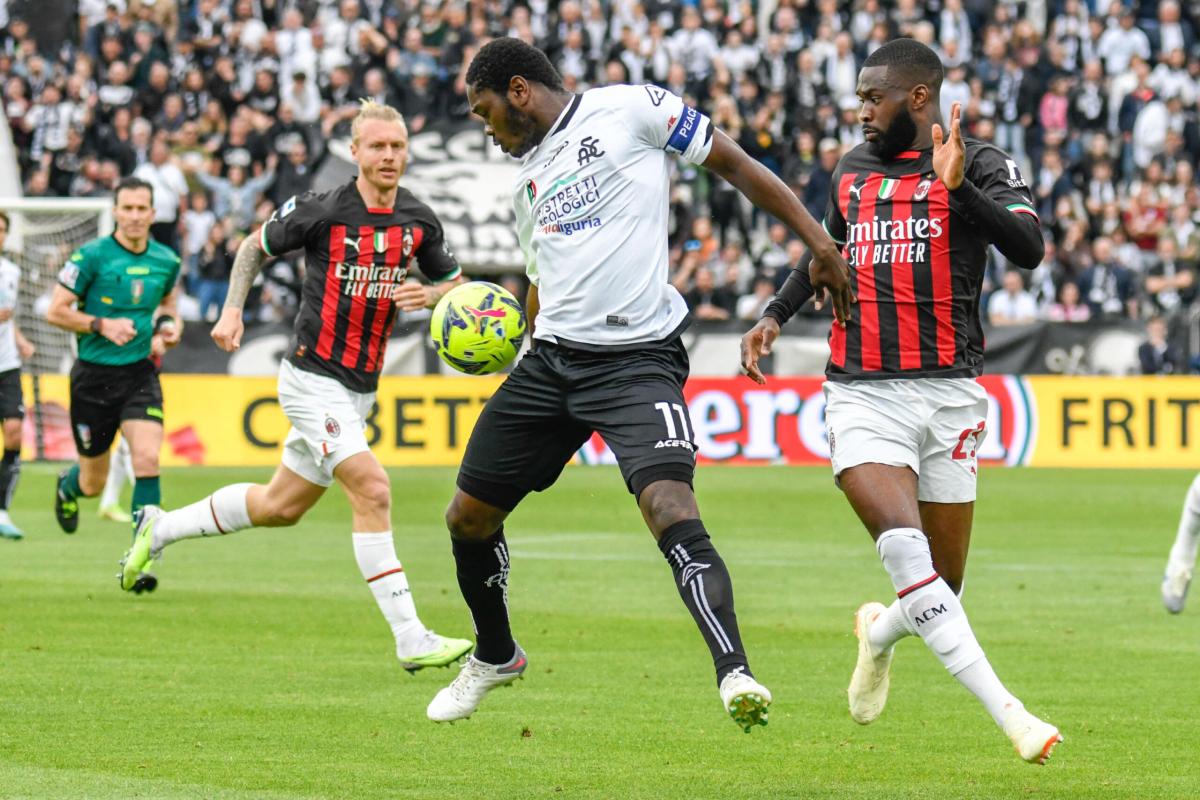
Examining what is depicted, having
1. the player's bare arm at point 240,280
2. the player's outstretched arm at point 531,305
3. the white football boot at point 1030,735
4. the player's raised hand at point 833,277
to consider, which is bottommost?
the white football boot at point 1030,735

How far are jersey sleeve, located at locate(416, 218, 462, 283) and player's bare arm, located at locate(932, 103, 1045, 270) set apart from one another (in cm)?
362

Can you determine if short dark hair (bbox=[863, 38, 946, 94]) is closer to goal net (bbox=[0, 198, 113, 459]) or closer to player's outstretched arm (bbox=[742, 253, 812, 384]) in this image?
player's outstretched arm (bbox=[742, 253, 812, 384])

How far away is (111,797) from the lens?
6.02m

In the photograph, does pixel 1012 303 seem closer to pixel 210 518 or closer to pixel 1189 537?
pixel 1189 537

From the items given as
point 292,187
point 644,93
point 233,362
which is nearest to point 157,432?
point 644,93

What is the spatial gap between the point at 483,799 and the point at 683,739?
1.30 meters

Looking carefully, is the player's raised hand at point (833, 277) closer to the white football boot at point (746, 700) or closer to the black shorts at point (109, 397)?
the white football boot at point (746, 700)

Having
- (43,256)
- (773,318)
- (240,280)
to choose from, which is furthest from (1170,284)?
(773,318)

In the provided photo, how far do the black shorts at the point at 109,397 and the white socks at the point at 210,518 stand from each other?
2324 millimetres

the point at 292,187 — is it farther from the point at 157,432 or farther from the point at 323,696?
the point at 323,696

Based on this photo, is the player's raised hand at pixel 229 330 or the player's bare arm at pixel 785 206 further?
the player's raised hand at pixel 229 330

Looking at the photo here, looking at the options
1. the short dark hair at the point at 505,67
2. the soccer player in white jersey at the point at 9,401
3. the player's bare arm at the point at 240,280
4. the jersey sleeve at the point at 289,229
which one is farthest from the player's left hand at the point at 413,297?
the soccer player in white jersey at the point at 9,401

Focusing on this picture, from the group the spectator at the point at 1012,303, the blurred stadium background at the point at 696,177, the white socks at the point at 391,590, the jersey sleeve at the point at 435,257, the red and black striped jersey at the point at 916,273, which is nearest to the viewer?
the red and black striped jersey at the point at 916,273

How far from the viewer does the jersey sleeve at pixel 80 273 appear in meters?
12.7
